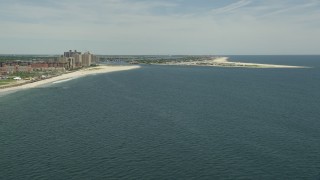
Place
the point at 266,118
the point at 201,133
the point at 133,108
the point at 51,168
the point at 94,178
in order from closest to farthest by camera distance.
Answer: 1. the point at 94,178
2. the point at 51,168
3. the point at 201,133
4. the point at 266,118
5. the point at 133,108

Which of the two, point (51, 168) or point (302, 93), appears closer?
point (51, 168)

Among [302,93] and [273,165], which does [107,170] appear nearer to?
[273,165]

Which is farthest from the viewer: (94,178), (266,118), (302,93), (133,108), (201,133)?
(302,93)

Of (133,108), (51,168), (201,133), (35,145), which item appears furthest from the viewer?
(133,108)

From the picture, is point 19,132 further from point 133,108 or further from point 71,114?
point 133,108

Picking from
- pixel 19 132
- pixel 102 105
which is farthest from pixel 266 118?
pixel 19 132

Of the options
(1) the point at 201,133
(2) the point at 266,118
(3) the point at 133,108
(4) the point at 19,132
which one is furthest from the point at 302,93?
(4) the point at 19,132
